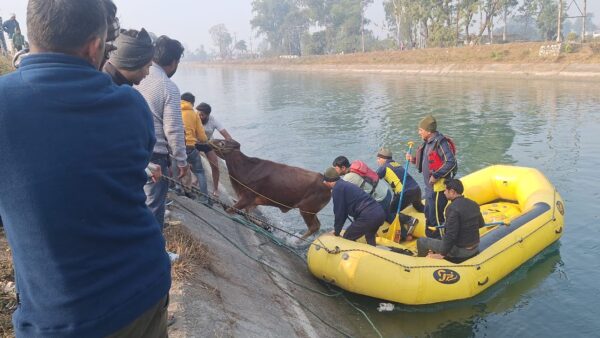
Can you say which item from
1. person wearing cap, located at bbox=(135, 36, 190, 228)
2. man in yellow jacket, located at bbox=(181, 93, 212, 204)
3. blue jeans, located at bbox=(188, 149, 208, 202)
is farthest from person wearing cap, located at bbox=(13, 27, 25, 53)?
person wearing cap, located at bbox=(135, 36, 190, 228)

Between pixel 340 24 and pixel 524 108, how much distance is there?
75383 mm

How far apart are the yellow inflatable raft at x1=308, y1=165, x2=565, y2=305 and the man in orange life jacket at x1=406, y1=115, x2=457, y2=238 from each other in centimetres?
50

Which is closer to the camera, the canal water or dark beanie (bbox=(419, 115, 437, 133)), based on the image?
the canal water

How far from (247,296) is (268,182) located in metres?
3.06

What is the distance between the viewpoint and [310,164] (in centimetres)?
1622

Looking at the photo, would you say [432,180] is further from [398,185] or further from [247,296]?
[247,296]

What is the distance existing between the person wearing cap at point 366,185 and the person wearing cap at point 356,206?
28cm

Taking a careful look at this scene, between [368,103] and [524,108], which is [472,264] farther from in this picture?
[368,103]

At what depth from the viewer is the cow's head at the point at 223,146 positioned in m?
8.05

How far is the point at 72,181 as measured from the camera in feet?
5.45

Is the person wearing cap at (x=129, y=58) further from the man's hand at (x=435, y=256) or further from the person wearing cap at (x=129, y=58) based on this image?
the man's hand at (x=435, y=256)

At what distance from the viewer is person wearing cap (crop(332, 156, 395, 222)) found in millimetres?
7566

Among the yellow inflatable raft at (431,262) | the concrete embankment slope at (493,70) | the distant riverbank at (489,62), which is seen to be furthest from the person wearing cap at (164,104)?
the distant riverbank at (489,62)

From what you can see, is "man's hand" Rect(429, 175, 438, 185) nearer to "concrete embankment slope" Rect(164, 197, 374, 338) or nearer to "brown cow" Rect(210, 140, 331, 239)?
"brown cow" Rect(210, 140, 331, 239)
